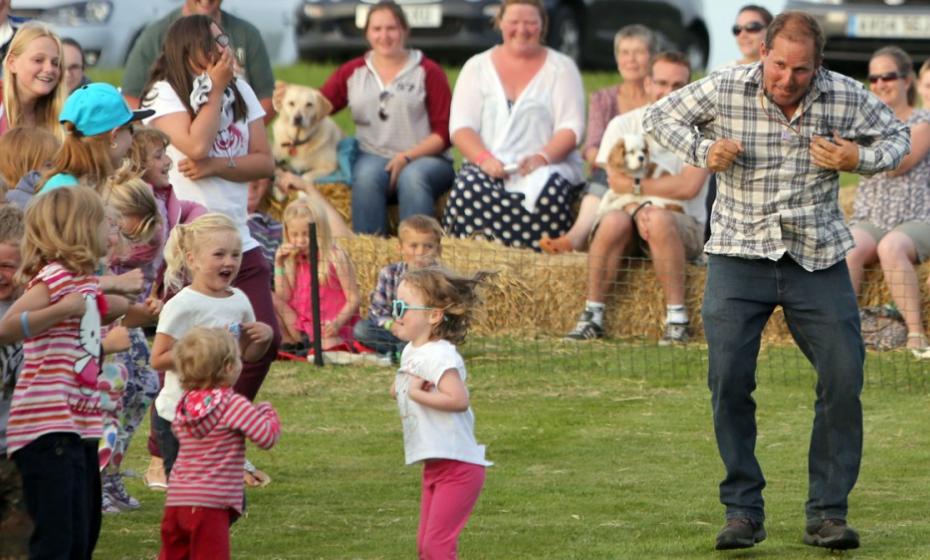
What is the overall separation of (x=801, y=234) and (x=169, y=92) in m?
2.83

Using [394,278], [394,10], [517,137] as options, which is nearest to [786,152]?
[394,278]

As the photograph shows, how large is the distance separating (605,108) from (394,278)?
2691 mm

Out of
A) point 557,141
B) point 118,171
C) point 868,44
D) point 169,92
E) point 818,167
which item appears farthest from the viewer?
point 868,44

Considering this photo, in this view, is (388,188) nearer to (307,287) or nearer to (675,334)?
(307,287)

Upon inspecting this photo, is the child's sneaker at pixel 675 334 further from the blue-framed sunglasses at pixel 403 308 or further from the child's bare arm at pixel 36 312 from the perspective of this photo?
the child's bare arm at pixel 36 312

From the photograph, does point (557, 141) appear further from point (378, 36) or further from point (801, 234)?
point (801, 234)

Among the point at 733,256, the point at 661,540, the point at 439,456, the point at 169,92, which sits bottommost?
the point at 661,540

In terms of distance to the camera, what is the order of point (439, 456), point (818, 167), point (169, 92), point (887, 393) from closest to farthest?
point (439, 456) → point (818, 167) → point (169, 92) → point (887, 393)

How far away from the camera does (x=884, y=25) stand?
19.8m

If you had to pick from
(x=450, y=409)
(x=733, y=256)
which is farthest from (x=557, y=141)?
(x=450, y=409)

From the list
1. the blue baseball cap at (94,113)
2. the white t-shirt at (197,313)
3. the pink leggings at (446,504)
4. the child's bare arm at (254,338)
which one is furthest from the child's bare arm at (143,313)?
the pink leggings at (446,504)

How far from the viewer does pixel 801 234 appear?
7.05 metres

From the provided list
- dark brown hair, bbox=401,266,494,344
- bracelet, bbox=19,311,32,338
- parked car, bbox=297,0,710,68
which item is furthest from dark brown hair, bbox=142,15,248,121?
parked car, bbox=297,0,710,68

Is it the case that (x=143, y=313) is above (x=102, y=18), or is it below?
below
